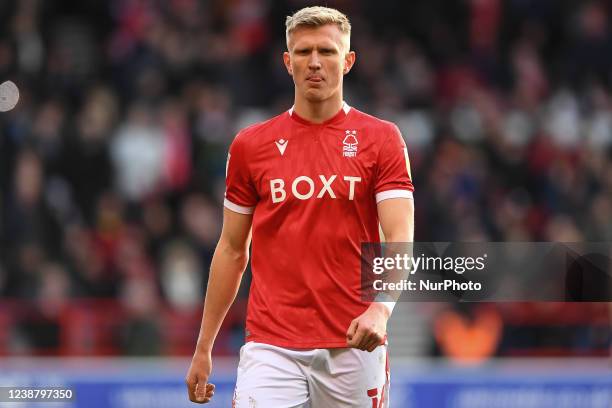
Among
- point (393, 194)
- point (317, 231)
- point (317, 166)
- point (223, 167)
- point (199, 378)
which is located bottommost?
point (199, 378)

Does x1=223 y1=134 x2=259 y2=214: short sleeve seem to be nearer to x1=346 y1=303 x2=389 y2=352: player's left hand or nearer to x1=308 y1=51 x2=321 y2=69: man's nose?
x1=308 y1=51 x2=321 y2=69: man's nose

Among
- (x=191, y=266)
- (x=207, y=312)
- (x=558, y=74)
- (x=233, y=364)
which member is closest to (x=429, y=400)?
(x=233, y=364)

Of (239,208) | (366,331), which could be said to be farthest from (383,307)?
(239,208)

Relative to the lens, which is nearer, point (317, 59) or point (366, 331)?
point (366, 331)

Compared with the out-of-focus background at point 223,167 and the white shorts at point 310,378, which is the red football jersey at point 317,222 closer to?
the white shorts at point 310,378

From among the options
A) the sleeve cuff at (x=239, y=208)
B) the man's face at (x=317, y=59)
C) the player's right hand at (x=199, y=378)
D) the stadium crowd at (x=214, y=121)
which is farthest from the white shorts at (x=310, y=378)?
the stadium crowd at (x=214, y=121)

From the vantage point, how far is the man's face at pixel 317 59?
523 centimetres

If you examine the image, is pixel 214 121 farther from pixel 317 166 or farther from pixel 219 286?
pixel 317 166

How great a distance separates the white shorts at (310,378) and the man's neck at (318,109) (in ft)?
2.99

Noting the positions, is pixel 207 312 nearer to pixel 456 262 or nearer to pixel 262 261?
pixel 262 261

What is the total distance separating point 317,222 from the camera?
5.24 meters

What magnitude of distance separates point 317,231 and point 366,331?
21.9 inches

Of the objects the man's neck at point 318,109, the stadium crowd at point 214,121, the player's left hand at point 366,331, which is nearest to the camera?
the player's left hand at point 366,331

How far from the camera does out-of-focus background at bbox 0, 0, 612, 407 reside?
11633 mm
